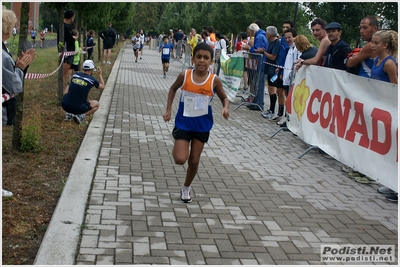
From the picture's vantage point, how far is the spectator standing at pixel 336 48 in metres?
8.56

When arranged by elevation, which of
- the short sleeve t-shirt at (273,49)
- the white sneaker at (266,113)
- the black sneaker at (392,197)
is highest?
the short sleeve t-shirt at (273,49)

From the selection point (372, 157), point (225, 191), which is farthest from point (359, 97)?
point (225, 191)

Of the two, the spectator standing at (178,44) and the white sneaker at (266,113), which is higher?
the spectator standing at (178,44)

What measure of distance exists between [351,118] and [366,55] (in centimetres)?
105

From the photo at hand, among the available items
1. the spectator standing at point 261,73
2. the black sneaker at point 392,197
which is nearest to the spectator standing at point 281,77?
the spectator standing at point 261,73

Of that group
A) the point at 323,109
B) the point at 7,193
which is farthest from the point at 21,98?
the point at 323,109

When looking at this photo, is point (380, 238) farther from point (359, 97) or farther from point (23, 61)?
point (23, 61)

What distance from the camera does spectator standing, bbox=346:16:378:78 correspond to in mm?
7393

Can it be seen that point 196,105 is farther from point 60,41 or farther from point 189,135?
point 60,41

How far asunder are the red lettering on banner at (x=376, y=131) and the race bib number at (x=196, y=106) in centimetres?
203

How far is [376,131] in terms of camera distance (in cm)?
629

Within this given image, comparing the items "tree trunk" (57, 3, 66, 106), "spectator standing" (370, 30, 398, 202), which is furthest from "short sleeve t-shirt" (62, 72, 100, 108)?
"spectator standing" (370, 30, 398, 202)

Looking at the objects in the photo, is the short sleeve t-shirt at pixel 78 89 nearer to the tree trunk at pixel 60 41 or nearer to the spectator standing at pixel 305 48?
the tree trunk at pixel 60 41

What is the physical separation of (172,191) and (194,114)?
38.0 inches
